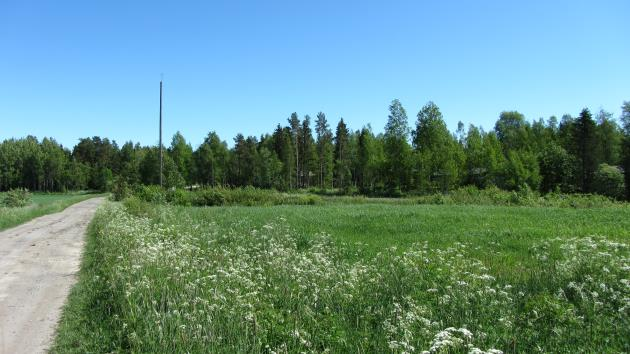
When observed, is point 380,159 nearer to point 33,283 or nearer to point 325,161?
point 325,161

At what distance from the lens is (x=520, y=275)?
361 inches

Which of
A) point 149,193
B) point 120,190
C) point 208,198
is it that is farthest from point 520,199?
point 120,190

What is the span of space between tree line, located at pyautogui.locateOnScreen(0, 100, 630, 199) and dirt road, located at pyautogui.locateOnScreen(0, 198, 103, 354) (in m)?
33.9

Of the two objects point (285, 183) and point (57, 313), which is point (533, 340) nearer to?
point (57, 313)

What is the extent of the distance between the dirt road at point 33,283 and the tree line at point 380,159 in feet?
111

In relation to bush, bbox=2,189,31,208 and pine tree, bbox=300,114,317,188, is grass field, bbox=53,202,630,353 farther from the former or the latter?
pine tree, bbox=300,114,317,188

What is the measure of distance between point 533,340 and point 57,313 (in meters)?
8.06

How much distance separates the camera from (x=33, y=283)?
1066cm

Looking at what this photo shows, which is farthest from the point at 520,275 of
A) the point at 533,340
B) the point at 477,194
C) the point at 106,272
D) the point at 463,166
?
the point at 463,166

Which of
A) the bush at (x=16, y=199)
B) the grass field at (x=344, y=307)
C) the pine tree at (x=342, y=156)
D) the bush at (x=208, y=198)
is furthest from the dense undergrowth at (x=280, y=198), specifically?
the pine tree at (x=342, y=156)

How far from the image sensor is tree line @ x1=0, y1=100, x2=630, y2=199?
68.9 meters

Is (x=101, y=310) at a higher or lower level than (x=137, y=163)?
lower

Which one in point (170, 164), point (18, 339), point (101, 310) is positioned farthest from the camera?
point (170, 164)

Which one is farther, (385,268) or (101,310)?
(385,268)
